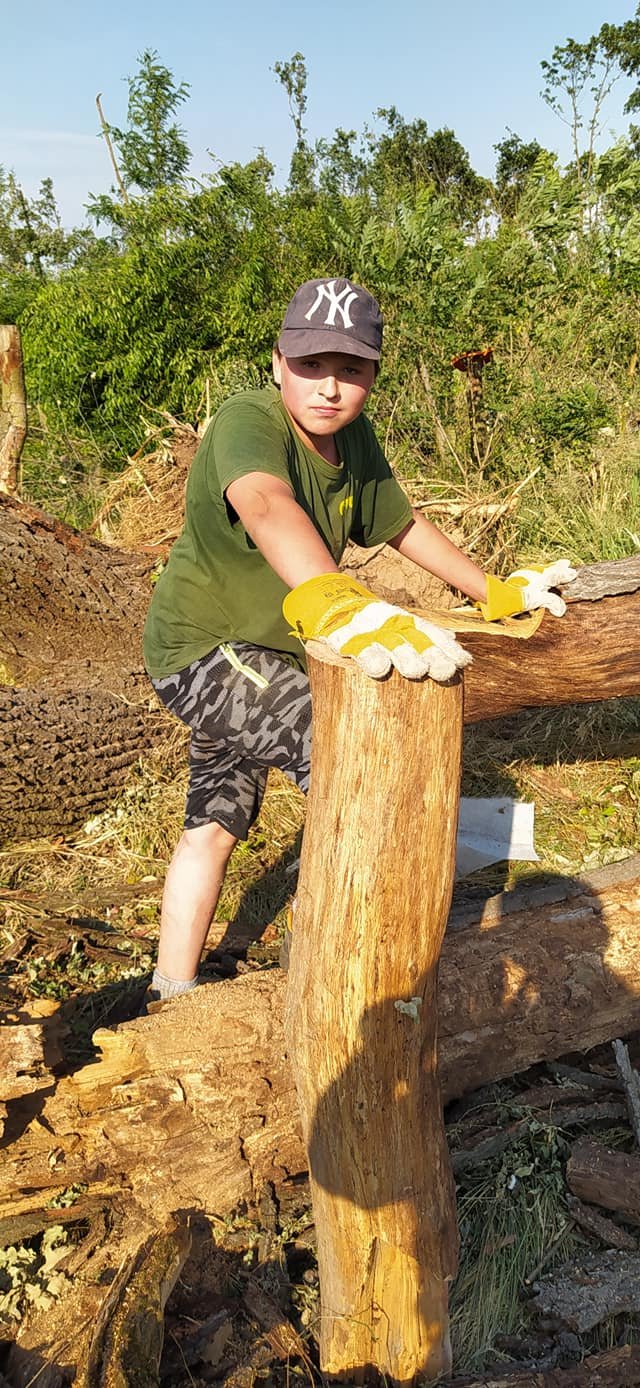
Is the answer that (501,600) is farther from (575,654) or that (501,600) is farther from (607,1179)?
(607,1179)

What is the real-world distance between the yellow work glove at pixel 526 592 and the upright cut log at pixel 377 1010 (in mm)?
923

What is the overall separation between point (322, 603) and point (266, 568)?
0.79m

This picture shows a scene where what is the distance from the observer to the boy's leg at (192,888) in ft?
8.71

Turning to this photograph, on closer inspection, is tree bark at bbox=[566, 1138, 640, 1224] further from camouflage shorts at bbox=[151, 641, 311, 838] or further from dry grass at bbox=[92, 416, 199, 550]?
dry grass at bbox=[92, 416, 199, 550]

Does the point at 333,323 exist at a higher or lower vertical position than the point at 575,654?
higher

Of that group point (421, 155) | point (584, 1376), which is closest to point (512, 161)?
point (421, 155)

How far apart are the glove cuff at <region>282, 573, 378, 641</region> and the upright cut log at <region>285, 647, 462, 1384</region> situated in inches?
2.2

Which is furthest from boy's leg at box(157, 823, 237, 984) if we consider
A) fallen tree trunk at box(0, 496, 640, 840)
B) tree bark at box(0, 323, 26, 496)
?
tree bark at box(0, 323, 26, 496)

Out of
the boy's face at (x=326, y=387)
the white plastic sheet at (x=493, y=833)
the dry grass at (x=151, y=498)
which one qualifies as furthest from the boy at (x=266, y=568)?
the dry grass at (x=151, y=498)

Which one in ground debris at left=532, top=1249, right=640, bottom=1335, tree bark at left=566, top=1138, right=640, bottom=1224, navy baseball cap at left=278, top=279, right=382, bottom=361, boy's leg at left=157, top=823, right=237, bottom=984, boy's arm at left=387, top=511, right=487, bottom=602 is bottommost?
ground debris at left=532, top=1249, right=640, bottom=1335

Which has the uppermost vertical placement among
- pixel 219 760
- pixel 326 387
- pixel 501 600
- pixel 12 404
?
pixel 12 404

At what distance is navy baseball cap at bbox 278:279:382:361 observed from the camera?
6.97 ft

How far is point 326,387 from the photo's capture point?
2.22 m

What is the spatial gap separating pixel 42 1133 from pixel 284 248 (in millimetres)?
11823
